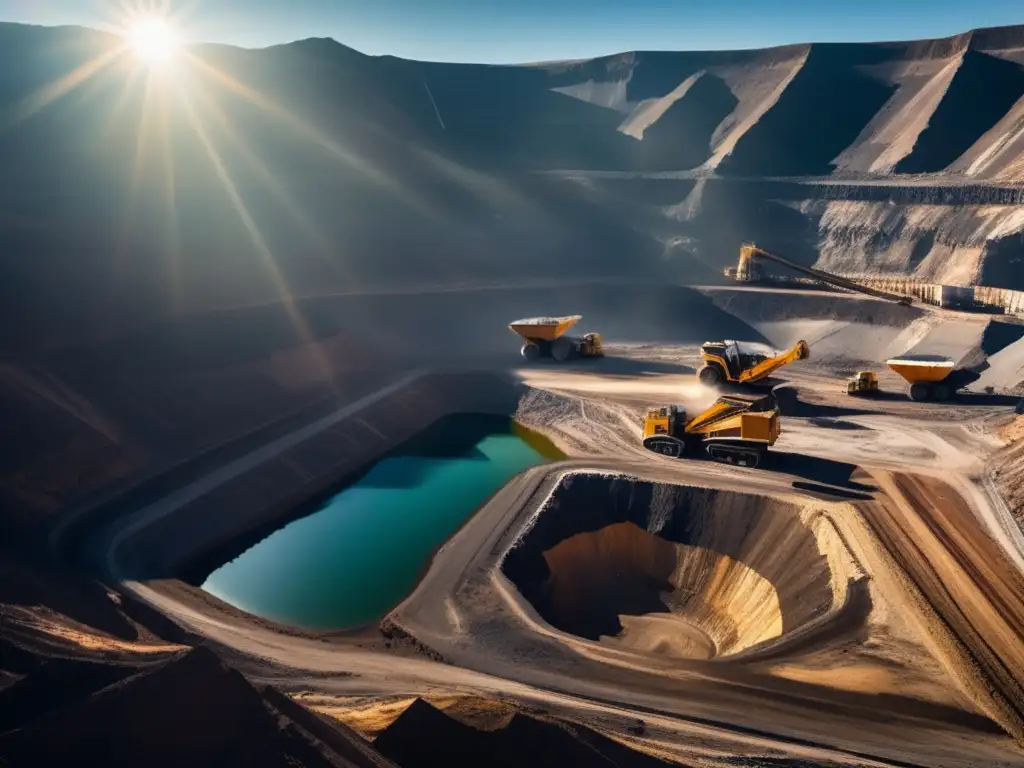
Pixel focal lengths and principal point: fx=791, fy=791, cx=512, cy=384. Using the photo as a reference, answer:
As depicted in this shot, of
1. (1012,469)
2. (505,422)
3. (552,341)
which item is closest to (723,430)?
(1012,469)

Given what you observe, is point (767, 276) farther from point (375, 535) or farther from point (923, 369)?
point (375, 535)

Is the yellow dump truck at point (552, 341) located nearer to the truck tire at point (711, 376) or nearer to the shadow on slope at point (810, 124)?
the truck tire at point (711, 376)

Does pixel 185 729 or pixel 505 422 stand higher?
pixel 185 729

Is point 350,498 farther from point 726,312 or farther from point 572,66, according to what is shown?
point 572,66

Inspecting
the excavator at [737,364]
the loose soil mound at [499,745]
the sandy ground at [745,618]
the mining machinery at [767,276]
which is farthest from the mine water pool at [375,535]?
the mining machinery at [767,276]

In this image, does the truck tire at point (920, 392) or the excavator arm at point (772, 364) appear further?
the truck tire at point (920, 392)

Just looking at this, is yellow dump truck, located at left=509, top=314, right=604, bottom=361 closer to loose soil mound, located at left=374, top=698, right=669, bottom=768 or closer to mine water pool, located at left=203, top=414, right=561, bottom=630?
mine water pool, located at left=203, top=414, right=561, bottom=630

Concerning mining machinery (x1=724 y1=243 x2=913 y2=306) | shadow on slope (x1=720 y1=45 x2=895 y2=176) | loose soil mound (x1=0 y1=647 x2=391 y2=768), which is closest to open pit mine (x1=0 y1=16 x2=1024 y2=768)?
loose soil mound (x1=0 y1=647 x2=391 y2=768)
